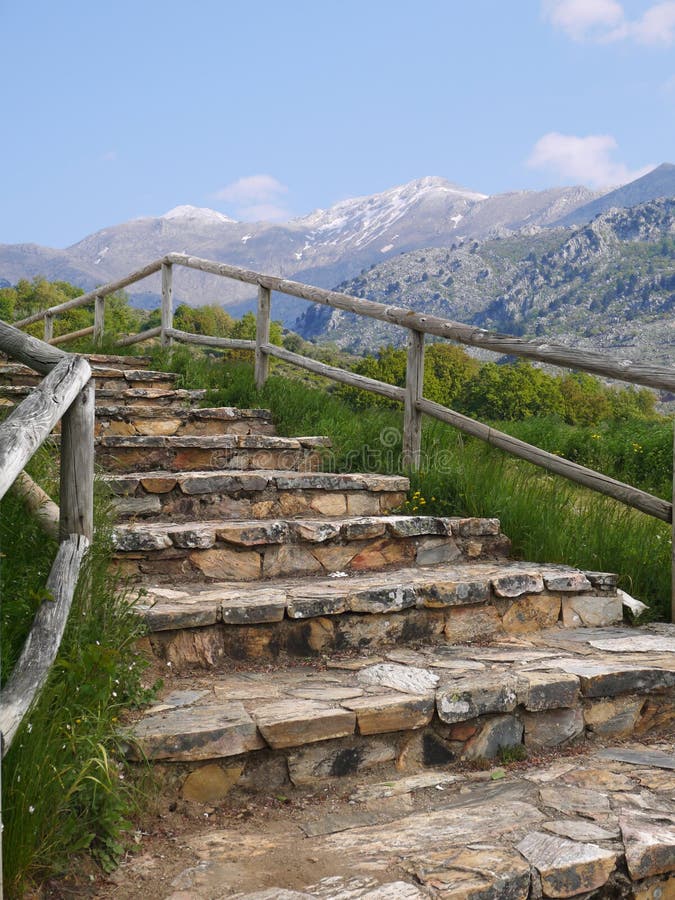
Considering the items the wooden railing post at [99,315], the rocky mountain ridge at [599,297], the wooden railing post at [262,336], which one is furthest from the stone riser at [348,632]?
the rocky mountain ridge at [599,297]

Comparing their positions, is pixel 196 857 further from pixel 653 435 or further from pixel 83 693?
pixel 653 435

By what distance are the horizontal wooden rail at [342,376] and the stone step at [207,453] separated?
46 cm

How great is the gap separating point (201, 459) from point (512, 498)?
79.4 inches

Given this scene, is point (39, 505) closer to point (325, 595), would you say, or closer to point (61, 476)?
point (61, 476)

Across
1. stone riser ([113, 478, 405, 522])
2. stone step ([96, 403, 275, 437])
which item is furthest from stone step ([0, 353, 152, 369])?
stone riser ([113, 478, 405, 522])

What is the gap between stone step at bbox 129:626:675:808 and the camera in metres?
2.46

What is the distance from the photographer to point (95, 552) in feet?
9.65

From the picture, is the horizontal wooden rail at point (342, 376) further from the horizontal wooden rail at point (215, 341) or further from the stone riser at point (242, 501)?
the stone riser at point (242, 501)

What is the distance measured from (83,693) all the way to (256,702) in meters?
0.60

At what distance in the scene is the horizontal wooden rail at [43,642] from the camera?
190 centimetres

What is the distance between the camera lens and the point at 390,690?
2791 mm

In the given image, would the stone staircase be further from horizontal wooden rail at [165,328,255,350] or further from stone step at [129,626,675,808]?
horizontal wooden rail at [165,328,255,350]

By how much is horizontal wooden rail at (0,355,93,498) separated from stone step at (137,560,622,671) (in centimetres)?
89

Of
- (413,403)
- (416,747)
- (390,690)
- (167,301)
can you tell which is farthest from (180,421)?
(416,747)
